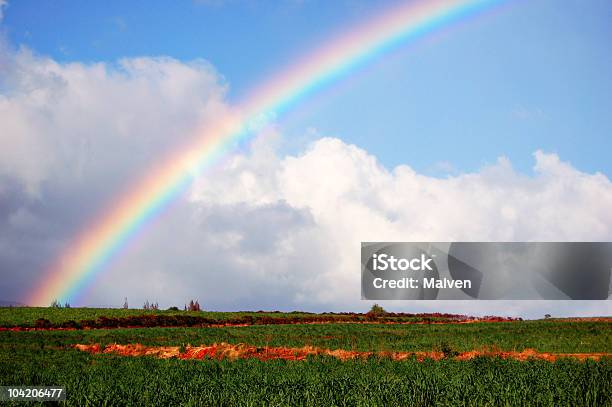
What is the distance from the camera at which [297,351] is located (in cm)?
3728

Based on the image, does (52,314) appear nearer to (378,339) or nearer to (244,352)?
(378,339)

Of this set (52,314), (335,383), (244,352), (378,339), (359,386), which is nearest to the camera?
(359,386)

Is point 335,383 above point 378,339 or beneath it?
above

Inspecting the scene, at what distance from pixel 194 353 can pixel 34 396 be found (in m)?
21.6

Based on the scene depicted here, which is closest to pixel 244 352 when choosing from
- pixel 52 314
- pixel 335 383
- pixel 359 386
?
pixel 335 383

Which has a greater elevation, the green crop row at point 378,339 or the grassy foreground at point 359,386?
the grassy foreground at point 359,386

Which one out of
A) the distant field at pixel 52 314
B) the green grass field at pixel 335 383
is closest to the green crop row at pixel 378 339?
the green grass field at pixel 335 383

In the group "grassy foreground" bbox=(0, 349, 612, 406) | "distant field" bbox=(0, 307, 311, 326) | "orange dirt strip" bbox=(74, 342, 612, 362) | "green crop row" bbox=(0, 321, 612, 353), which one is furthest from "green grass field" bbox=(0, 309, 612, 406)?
"distant field" bbox=(0, 307, 311, 326)

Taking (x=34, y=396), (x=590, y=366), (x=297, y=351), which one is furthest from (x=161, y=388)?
(x=297, y=351)

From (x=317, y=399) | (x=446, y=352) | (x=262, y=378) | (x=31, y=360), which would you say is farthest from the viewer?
(x=446, y=352)

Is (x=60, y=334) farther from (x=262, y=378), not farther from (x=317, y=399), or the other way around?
(x=317, y=399)

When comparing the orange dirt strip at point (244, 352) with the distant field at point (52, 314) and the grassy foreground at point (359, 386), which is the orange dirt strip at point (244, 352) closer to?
the grassy foreground at point (359, 386)

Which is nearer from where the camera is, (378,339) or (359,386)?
(359,386)

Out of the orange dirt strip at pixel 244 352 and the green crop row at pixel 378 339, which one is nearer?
the orange dirt strip at pixel 244 352
